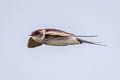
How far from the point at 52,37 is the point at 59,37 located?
0.16 m

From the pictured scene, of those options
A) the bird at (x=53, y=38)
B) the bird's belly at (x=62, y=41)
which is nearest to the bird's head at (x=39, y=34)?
the bird at (x=53, y=38)

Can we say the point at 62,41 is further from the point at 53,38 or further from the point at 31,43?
the point at 31,43

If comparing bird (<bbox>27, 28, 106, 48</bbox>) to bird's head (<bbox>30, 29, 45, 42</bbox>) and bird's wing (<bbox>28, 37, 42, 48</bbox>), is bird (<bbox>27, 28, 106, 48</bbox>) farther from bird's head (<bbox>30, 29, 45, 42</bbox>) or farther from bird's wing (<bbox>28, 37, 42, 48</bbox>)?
bird's wing (<bbox>28, 37, 42, 48</bbox>)

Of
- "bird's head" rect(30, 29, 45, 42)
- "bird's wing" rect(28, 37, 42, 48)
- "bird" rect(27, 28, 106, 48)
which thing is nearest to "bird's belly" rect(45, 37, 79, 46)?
"bird" rect(27, 28, 106, 48)

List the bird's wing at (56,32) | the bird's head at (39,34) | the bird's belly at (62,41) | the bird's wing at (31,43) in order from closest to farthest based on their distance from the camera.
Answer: the bird's wing at (56,32), the bird's head at (39,34), the bird's belly at (62,41), the bird's wing at (31,43)

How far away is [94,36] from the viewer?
163 inches

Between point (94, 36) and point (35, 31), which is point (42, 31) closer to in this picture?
point (35, 31)

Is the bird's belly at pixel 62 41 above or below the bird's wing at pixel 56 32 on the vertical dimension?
below

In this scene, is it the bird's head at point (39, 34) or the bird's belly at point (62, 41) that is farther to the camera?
the bird's belly at point (62, 41)

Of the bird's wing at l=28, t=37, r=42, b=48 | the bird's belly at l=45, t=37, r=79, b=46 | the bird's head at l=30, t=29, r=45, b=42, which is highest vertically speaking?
the bird's head at l=30, t=29, r=45, b=42

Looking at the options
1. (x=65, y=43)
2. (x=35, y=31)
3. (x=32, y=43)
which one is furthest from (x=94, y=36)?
(x=32, y=43)

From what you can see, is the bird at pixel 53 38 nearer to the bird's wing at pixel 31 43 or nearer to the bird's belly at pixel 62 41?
the bird's belly at pixel 62 41

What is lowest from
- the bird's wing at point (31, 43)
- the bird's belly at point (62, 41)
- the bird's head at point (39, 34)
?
the bird's wing at point (31, 43)

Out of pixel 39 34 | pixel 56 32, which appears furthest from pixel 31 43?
pixel 56 32
